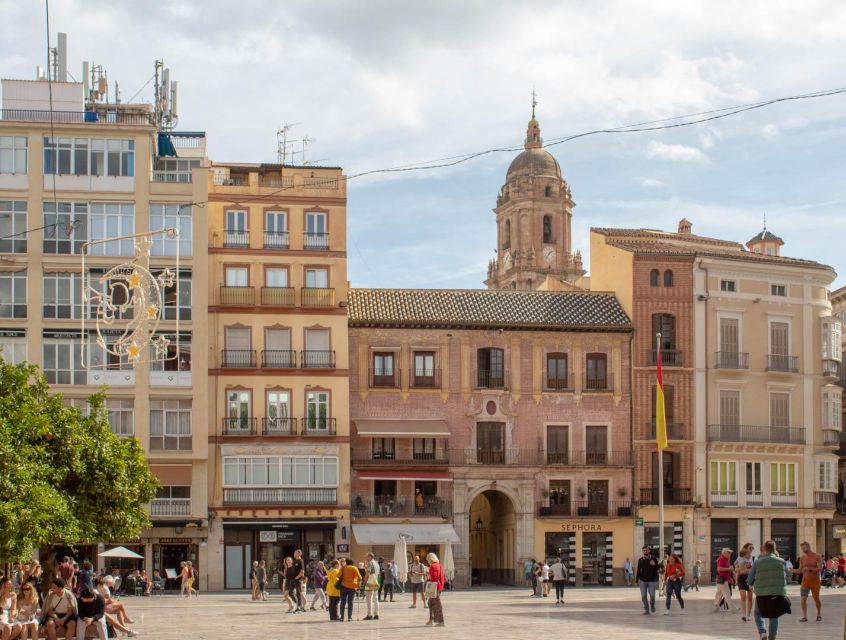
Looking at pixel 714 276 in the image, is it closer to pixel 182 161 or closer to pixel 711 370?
pixel 711 370

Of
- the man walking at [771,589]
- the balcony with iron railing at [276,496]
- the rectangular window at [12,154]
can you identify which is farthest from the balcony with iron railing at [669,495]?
the man walking at [771,589]

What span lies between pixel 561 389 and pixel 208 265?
54.0 feet

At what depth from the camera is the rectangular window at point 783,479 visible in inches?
2714

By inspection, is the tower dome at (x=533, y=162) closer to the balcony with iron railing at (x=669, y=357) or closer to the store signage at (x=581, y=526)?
the balcony with iron railing at (x=669, y=357)

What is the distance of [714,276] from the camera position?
2731 inches

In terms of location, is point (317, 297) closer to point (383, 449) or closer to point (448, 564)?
point (383, 449)

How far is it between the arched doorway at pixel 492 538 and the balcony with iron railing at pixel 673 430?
7.01 metres

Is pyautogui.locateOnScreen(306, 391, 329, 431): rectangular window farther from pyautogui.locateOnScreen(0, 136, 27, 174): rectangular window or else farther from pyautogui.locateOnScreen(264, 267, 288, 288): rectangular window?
pyautogui.locateOnScreen(0, 136, 27, 174): rectangular window

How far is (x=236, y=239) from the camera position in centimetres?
6475

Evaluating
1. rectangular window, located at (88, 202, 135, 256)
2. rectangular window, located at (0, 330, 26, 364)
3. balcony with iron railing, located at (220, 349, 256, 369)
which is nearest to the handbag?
balcony with iron railing, located at (220, 349, 256, 369)

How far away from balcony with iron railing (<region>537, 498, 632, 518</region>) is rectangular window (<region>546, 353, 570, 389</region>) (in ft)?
17.1

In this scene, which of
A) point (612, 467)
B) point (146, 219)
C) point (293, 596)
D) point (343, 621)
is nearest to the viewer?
point (343, 621)

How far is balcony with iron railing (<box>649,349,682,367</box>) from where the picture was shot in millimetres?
67875

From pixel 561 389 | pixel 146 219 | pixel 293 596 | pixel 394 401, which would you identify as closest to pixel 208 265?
pixel 146 219
